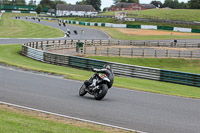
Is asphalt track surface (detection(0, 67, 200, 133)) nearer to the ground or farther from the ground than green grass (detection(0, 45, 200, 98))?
farther from the ground

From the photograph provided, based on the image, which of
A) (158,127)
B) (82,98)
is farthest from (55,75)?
(158,127)

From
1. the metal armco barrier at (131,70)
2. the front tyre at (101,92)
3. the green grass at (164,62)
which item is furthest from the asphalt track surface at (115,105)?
the green grass at (164,62)

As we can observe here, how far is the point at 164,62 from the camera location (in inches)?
1503

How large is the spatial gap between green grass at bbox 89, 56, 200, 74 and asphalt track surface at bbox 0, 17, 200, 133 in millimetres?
19814

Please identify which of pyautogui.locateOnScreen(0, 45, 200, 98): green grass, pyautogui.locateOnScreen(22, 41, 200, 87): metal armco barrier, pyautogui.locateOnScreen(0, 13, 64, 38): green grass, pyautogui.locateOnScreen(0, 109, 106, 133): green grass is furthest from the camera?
pyautogui.locateOnScreen(0, 13, 64, 38): green grass

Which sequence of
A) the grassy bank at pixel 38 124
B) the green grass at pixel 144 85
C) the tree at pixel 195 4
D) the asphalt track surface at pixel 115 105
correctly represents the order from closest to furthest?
the grassy bank at pixel 38 124, the asphalt track surface at pixel 115 105, the green grass at pixel 144 85, the tree at pixel 195 4

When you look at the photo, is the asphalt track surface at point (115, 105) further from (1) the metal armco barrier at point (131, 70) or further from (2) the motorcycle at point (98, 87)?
(1) the metal armco barrier at point (131, 70)

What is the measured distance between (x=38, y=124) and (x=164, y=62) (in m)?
30.8

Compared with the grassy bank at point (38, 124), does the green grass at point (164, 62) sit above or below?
below

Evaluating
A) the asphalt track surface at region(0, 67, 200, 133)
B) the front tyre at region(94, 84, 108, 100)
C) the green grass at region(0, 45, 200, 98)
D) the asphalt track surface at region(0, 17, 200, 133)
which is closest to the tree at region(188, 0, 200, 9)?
the green grass at region(0, 45, 200, 98)

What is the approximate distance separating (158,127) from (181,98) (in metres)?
5.72

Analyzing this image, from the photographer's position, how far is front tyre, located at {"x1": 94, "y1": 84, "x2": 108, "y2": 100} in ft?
42.2

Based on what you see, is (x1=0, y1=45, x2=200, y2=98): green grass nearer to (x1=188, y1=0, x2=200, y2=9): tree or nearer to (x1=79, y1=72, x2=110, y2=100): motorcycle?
(x1=79, y1=72, x2=110, y2=100): motorcycle

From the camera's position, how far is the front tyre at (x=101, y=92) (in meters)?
12.9
